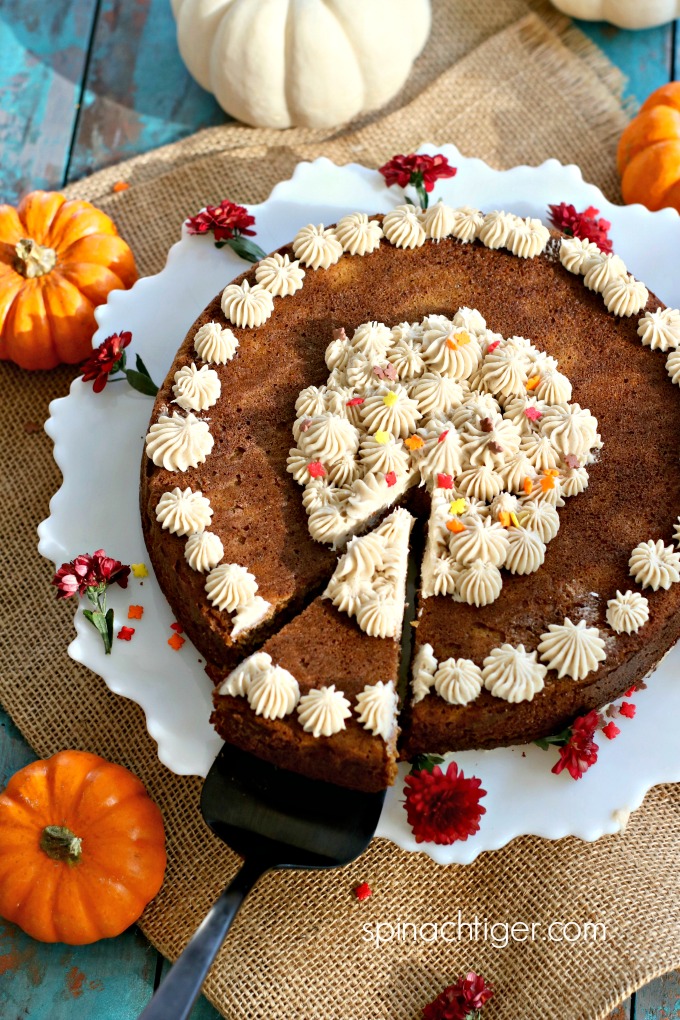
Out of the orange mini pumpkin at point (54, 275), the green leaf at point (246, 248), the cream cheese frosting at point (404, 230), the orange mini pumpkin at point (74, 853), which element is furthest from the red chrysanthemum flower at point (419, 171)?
the orange mini pumpkin at point (74, 853)

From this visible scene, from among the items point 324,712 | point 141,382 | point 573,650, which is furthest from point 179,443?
point 573,650

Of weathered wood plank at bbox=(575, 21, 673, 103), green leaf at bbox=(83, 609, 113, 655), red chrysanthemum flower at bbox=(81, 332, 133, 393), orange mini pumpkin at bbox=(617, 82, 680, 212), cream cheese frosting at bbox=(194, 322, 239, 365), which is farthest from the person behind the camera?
weathered wood plank at bbox=(575, 21, 673, 103)

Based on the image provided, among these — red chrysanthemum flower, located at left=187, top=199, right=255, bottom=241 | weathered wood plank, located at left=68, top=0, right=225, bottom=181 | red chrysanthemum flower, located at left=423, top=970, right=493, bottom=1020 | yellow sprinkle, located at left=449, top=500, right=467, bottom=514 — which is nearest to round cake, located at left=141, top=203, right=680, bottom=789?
yellow sprinkle, located at left=449, top=500, right=467, bottom=514

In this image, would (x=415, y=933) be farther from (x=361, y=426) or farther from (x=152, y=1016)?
(x=361, y=426)

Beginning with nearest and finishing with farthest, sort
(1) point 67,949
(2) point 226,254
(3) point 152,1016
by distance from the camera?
(3) point 152,1016
(1) point 67,949
(2) point 226,254

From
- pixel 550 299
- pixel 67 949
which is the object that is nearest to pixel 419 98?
pixel 550 299

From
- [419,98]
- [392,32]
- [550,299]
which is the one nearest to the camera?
[550,299]

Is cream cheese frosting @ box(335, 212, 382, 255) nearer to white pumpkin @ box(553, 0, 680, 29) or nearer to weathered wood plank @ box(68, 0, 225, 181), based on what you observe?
weathered wood plank @ box(68, 0, 225, 181)

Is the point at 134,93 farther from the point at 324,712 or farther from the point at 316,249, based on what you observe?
the point at 324,712
